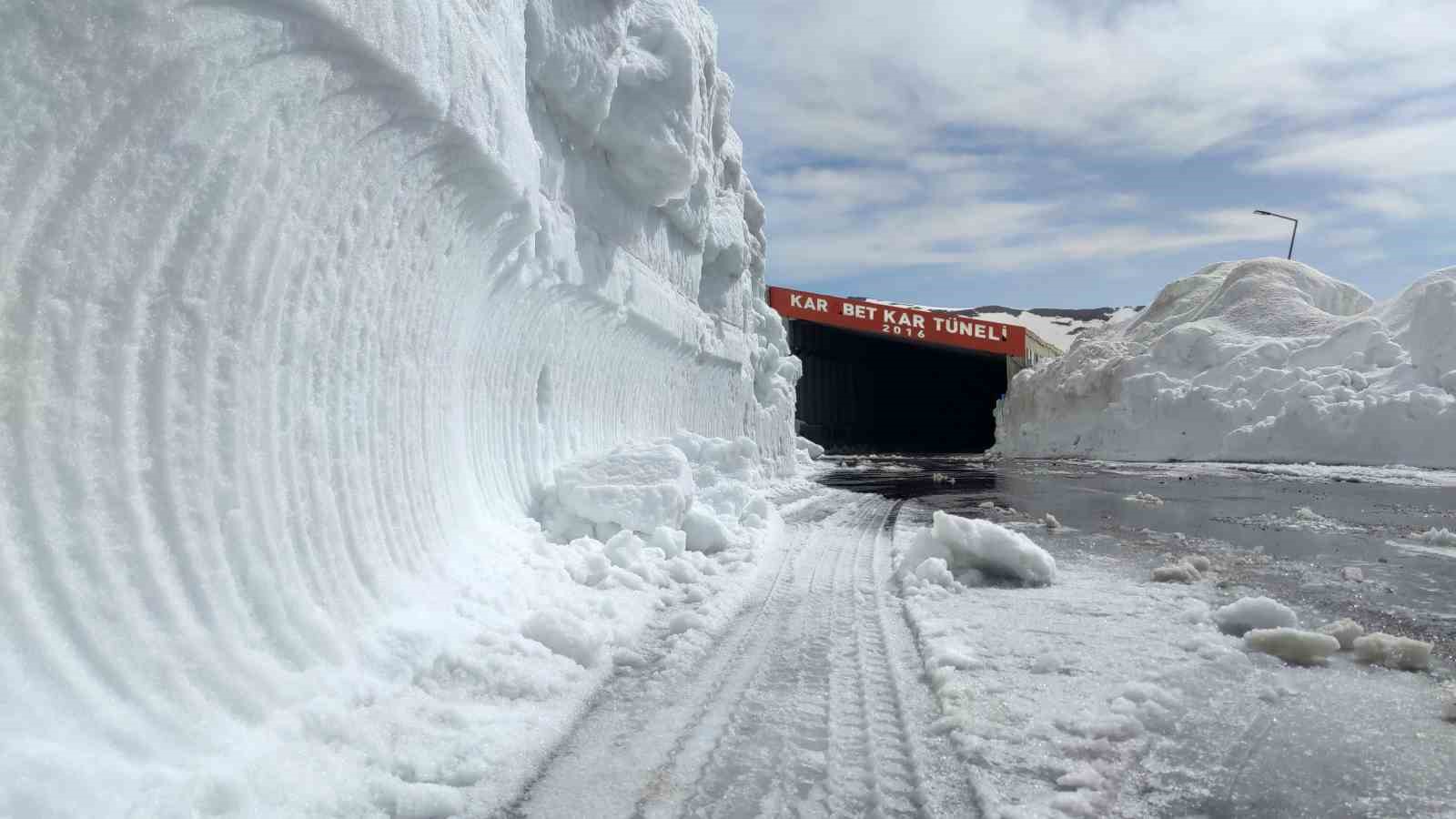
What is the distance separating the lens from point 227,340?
2855 mm

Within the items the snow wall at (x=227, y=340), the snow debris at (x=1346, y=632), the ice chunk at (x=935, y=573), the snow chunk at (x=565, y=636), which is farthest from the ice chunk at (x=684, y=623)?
the snow debris at (x=1346, y=632)

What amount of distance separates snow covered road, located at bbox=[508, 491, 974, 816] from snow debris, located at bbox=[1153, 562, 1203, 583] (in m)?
2.19

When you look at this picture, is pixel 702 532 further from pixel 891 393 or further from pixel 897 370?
pixel 891 393

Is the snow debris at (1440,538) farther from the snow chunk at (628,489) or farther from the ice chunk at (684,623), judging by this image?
the ice chunk at (684,623)

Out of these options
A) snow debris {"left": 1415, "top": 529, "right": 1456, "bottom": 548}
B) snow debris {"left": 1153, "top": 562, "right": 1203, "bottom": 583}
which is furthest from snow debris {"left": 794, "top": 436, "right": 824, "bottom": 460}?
snow debris {"left": 1153, "top": 562, "right": 1203, "bottom": 583}

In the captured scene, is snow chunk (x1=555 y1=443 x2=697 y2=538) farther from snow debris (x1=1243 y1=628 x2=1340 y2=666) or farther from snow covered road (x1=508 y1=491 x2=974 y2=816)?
snow debris (x1=1243 y1=628 x2=1340 y2=666)

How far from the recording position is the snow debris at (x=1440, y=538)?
7453 millimetres

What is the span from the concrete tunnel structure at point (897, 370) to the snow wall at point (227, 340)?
913 inches

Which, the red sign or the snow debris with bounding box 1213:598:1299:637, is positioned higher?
the red sign

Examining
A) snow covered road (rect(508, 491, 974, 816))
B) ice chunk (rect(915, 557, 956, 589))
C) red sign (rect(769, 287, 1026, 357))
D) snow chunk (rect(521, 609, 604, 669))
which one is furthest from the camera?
red sign (rect(769, 287, 1026, 357))

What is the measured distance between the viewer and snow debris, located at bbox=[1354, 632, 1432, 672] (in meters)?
3.79

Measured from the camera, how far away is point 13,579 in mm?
2088

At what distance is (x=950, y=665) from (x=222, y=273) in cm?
313

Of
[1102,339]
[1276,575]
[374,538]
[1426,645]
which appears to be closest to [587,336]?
[374,538]
